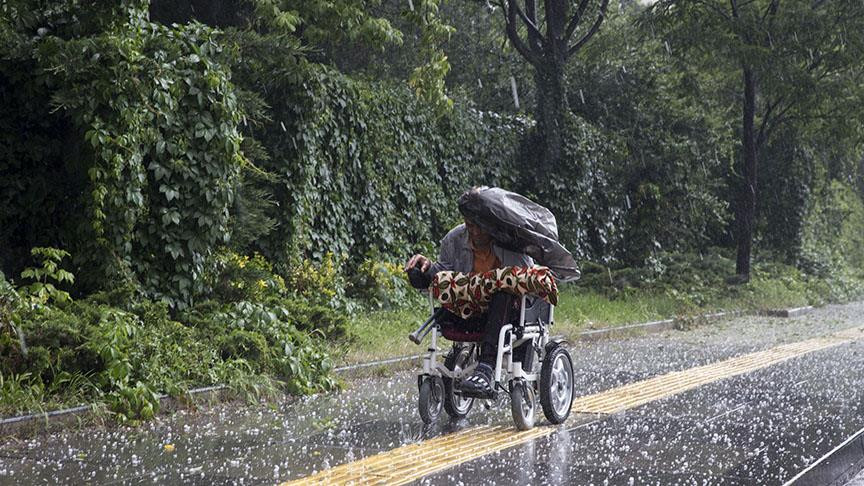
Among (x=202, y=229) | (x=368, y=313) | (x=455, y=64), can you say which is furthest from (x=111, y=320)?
(x=455, y=64)

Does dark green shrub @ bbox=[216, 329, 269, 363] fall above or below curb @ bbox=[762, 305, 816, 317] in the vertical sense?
above

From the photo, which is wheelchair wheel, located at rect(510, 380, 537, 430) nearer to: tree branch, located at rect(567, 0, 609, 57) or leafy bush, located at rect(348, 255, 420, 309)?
leafy bush, located at rect(348, 255, 420, 309)

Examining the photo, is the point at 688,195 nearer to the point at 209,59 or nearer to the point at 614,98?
the point at 614,98

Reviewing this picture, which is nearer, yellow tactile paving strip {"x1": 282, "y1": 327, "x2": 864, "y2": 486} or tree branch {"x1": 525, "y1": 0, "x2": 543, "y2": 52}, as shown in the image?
yellow tactile paving strip {"x1": 282, "y1": 327, "x2": 864, "y2": 486}

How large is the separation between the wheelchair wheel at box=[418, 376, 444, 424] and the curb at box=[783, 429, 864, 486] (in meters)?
2.74

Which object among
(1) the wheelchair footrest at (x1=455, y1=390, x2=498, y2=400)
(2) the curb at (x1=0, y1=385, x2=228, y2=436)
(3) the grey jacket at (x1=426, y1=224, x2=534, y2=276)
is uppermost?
(3) the grey jacket at (x1=426, y1=224, x2=534, y2=276)

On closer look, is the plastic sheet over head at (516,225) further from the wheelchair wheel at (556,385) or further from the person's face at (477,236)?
the wheelchair wheel at (556,385)

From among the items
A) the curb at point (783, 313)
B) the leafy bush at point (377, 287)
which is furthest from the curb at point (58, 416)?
the curb at point (783, 313)

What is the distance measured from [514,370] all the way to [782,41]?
16.4 m

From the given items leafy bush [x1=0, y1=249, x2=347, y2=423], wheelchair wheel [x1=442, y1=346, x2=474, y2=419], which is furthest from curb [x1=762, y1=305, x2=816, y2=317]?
wheelchair wheel [x1=442, y1=346, x2=474, y2=419]

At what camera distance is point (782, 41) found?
2169 centimetres

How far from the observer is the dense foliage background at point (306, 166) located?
32.1ft

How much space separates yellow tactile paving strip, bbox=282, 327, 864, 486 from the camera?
6.15m

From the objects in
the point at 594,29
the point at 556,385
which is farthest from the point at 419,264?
the point at 594,29
